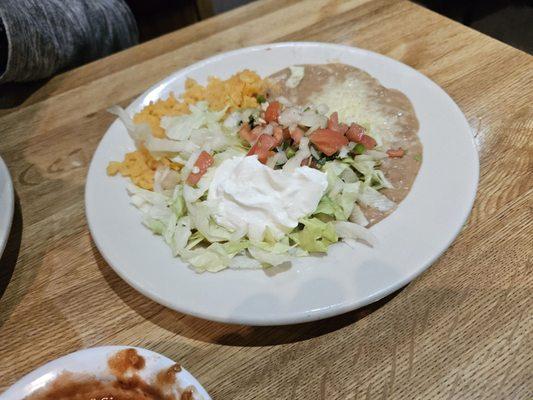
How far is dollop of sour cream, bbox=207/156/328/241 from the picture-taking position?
4.31 ft

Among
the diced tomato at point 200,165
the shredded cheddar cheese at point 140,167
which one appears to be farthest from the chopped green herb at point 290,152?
the shredded cheddar cheese at point 140,167

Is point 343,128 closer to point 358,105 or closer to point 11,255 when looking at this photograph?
point 358,105

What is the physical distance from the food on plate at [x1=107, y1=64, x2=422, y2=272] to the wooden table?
211 millimetres

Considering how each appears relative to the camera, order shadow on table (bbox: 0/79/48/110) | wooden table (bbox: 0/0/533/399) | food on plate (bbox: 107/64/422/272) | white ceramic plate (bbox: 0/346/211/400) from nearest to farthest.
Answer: white ceramic plate (bbox: 0/346/211/400)
wooden table (bbox: 0/0/533/399)
food on plate (bbox: 107/64/422/272)
shadow on table (bbox: 0/79/48/110)

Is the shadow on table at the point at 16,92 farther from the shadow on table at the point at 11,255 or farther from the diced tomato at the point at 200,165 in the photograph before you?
the diced tomato at the point at 200,165

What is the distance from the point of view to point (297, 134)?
5.08ft

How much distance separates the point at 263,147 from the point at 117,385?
0.84m

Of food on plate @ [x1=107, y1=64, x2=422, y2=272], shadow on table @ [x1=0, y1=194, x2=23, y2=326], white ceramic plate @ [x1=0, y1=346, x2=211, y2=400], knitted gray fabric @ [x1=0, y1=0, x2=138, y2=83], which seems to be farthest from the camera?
knitted gray fabric @ [x1=0, y1=0, x2=138, y2=83]

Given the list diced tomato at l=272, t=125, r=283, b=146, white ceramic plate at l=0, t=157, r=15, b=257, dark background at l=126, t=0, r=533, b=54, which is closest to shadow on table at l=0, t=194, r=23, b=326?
white ceramic plate at l=0, t=157, r=15, b=257

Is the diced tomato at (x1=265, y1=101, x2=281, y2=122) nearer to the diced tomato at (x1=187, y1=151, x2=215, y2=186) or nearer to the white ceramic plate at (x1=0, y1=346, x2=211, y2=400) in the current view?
the diced tomato at (x1=187, y1=151, x2=215, y2=186)

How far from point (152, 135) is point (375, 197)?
0.79 m

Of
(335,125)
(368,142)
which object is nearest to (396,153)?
(368,142)

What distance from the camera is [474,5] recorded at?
390cm

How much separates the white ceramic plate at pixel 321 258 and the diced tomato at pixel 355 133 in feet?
0.65
